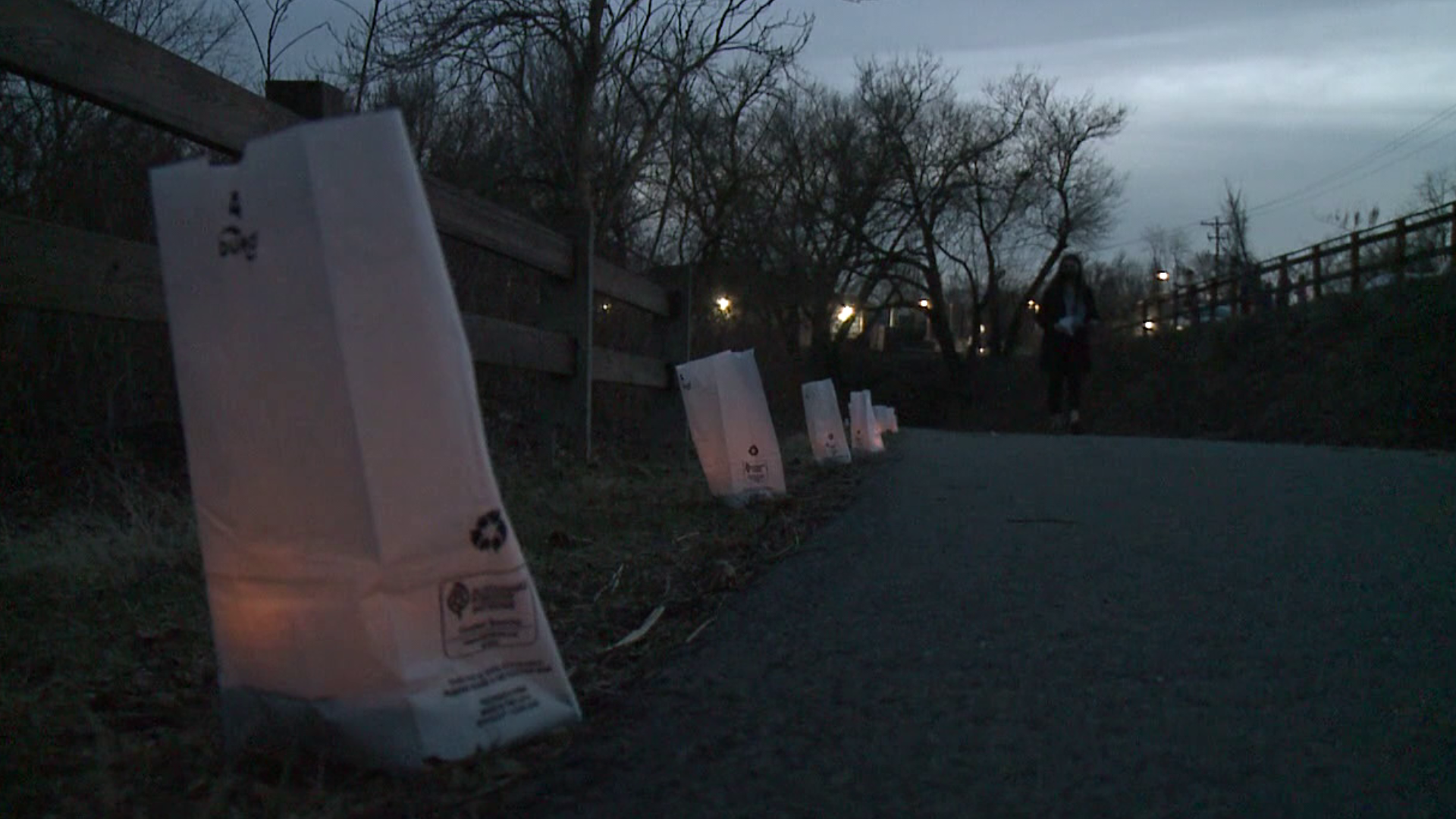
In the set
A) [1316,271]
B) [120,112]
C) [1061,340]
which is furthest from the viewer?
[1316,271]

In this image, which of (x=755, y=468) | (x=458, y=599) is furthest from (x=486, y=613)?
(x=755, y=468)

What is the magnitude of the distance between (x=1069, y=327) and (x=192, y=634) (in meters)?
12.0

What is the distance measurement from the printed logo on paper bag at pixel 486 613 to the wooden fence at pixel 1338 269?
19311 millimetres

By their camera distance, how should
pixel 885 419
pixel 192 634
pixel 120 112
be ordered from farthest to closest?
pixel 885 419 < pixel 120 112 < pixel 192 634

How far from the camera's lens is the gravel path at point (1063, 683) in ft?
7.36

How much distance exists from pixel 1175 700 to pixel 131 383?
5.25 m

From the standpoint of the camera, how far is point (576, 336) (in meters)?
7.75

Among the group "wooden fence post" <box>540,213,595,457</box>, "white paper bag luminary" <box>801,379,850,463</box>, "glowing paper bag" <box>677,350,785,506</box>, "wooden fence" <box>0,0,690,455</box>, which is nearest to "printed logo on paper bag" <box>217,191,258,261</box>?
"wooden fence" <box>0,0,690,455</box>

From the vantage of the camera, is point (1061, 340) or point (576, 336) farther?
point (1061, 340)

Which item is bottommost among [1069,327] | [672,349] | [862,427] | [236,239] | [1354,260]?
[862,427]

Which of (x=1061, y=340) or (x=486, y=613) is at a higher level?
(x=1061, y=340)

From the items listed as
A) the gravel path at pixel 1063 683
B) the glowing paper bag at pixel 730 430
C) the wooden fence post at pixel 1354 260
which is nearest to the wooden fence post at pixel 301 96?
the glowing paper bag at pixel 730 430

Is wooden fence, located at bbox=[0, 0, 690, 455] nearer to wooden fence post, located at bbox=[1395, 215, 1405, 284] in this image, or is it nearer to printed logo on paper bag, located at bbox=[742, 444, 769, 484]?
printed logo on paper bag, located at bbox=[742, 444, 769, 484]

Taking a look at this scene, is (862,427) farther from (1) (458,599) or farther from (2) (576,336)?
(1) (458,599)
